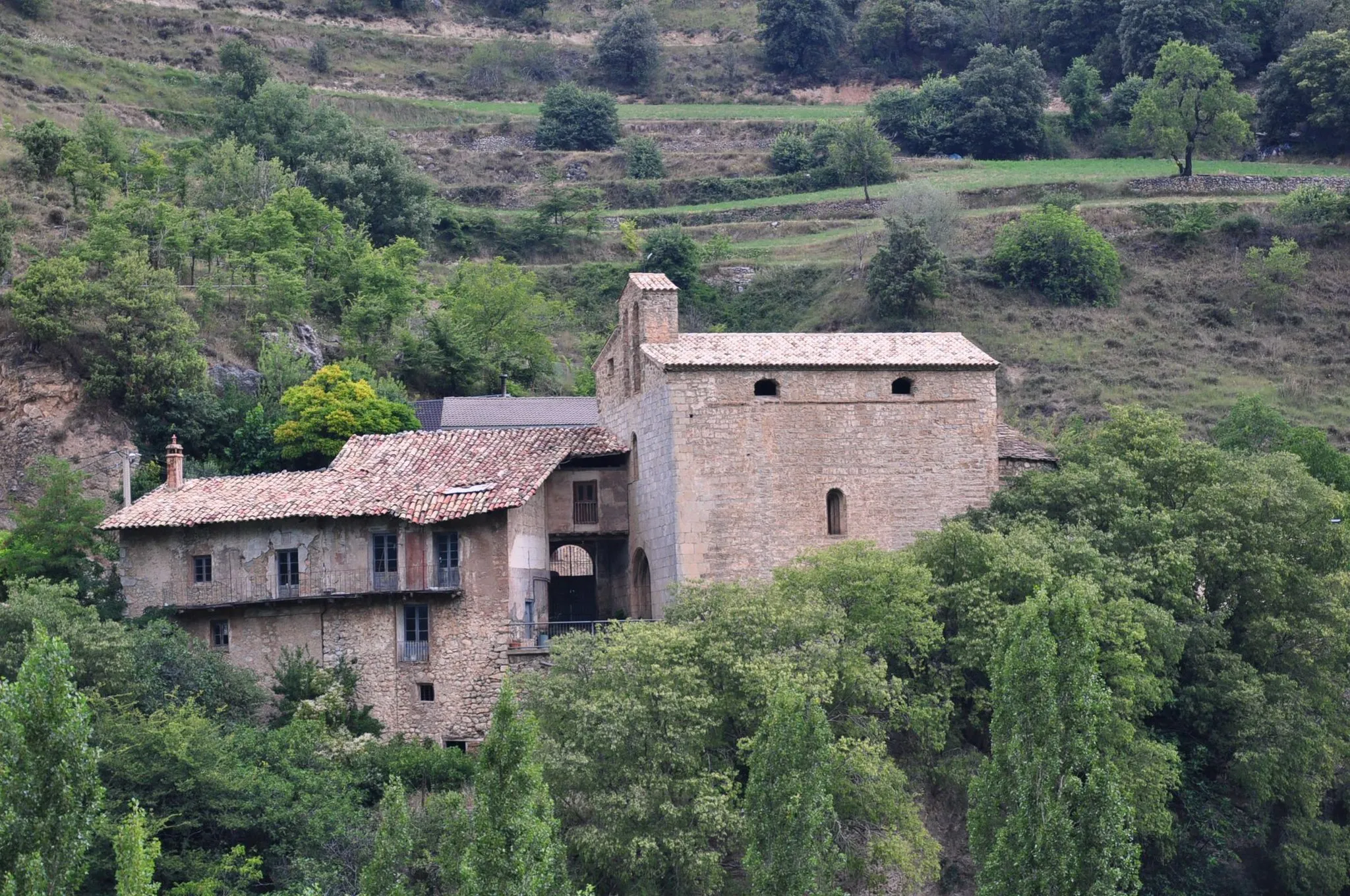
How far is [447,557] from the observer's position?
1853 inches

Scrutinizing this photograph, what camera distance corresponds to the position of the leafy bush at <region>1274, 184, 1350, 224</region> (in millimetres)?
89562

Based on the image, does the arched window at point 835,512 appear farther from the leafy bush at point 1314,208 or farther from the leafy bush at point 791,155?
the leafy bush at point 791,155

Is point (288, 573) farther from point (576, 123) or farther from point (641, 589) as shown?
point (576, 123)

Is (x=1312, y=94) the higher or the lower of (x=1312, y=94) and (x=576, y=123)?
the lower

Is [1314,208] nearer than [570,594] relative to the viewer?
No

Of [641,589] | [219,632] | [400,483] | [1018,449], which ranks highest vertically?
[1018,449]

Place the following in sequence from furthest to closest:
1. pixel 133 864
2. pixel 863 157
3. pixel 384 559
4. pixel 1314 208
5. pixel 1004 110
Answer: pixel 1004 110, pixel 863 157, pixel 1314 208, pixel 384 559, pixel 133 864

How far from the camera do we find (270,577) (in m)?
47.8

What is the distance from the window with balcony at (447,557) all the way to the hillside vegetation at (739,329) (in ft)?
10.5

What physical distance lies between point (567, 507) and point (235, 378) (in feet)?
52.2

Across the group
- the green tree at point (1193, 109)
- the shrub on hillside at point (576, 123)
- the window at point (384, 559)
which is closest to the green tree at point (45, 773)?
the window at point (384, 559)

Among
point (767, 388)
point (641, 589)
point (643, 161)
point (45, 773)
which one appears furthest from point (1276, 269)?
point (45, 773)

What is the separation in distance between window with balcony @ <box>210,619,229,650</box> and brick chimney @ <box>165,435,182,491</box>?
4.18 m

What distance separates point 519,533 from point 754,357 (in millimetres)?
7393
